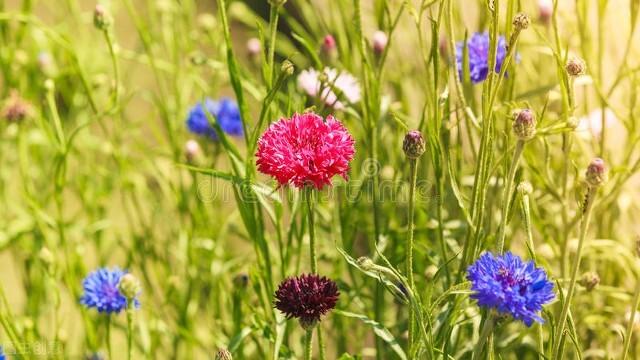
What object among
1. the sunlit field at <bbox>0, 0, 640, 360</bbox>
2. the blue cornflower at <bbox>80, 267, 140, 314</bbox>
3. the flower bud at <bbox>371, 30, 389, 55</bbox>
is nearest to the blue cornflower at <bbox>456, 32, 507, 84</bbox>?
the sunlit field at <bbox>0, 0, 640, 360</bbox>

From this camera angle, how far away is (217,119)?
1.38 m

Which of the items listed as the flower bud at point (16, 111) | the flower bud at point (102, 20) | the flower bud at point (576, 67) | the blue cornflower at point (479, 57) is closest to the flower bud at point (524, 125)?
the flower bud at point (576, 67)

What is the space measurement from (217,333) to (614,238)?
0.56 m

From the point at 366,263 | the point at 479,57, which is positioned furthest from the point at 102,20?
the point at 366,263

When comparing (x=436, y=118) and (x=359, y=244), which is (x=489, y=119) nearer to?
(x=436, y=118)

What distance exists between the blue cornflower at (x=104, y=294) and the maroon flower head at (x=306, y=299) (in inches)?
10.4

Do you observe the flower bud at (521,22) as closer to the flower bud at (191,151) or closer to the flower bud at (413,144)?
the flower bud at (413,144)

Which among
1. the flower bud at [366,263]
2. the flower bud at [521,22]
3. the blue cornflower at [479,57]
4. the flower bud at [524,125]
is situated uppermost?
the blue cornflower at [479,57]

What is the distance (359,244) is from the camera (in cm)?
176

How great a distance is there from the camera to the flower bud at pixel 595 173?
0.70 metres

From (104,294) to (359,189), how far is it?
333 mm

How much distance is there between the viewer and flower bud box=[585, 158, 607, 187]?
700 millimetres

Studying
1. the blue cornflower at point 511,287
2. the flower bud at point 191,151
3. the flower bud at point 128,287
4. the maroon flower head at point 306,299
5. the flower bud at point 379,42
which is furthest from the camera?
the flower bud at point 191,151

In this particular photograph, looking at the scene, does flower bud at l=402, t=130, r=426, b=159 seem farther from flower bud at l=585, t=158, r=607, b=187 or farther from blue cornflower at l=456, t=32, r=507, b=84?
blue cornflower at l=456, t=32, r=507, b=84
